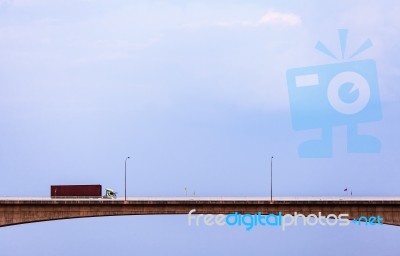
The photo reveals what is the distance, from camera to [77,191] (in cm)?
11012

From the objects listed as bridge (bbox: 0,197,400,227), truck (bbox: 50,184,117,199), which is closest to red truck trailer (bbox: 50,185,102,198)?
truck (bbox: 50,184,117,199)

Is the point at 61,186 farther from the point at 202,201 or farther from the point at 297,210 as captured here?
the point at 297,210

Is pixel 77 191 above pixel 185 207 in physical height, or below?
above

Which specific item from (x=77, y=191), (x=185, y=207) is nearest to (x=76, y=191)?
(x=77, y=191)

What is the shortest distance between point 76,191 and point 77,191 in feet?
0.49

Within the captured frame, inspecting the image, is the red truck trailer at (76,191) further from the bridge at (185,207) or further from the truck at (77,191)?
the bridge at (185,207)

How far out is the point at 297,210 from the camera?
101m

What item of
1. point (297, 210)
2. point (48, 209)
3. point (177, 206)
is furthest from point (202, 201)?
point (48, 209)

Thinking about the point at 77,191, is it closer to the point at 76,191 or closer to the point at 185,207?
the point at 76,191

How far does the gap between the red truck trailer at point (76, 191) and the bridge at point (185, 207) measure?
6101 millimetres

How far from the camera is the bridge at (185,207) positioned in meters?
100

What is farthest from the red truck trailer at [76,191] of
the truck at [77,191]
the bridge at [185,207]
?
the bridge at [185,207]

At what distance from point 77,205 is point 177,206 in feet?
39.6

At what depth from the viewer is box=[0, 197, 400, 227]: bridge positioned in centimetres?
10050
